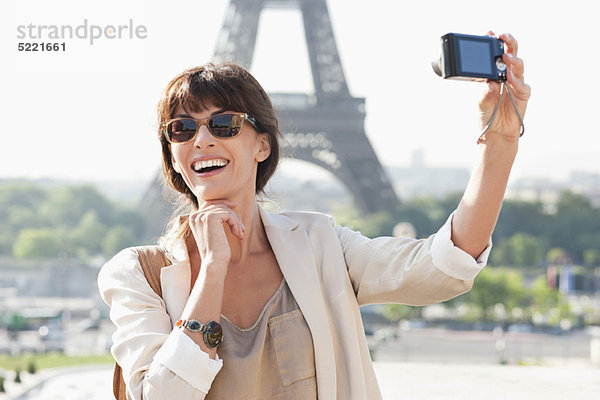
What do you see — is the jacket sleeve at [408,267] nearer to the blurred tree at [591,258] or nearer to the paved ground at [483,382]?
the paved ground at [483,382]

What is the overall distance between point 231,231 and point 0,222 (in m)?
47.3

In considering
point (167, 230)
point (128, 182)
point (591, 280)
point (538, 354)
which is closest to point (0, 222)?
point (591, 280)

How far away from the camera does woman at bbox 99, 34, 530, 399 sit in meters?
1.54

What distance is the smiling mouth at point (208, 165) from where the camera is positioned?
5.54 feet

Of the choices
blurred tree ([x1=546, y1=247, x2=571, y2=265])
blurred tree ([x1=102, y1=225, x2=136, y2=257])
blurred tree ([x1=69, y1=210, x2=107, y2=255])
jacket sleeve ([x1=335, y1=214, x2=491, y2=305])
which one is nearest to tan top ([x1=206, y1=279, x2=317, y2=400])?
jacket sleeve ([x1=335, y1=214, x2=491, y2=305])

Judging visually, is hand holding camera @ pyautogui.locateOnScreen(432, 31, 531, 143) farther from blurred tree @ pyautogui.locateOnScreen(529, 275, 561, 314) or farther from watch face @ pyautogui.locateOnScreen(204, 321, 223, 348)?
blurred tree @ pyautogui.locateOnScreen(529, 275, 561, 314)

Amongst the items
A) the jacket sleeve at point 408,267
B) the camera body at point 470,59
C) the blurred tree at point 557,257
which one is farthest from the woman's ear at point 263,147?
the blurred tree at point 557,257

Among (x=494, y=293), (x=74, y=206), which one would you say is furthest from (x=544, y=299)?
(x=74, y=206)

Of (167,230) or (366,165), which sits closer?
(167,230)

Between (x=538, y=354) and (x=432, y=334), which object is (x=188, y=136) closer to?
(x=538, y=354)

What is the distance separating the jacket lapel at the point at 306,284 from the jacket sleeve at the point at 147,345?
0.68 ft

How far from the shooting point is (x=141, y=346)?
1.55m

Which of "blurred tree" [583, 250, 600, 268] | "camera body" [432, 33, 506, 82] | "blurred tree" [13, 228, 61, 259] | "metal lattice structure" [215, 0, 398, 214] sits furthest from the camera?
"blurred tree" [13, 228, 61, 259]

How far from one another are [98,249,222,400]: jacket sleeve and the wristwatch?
2 cm
